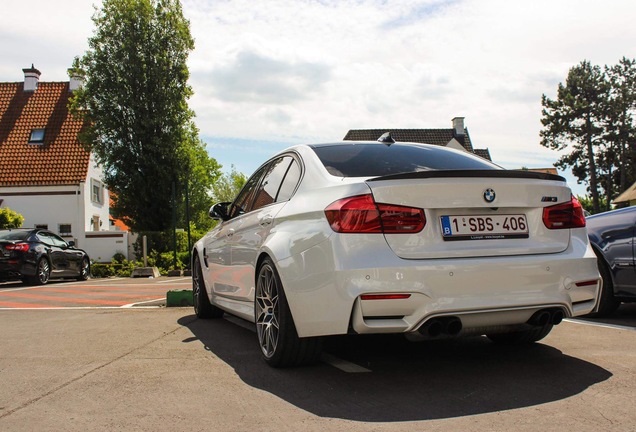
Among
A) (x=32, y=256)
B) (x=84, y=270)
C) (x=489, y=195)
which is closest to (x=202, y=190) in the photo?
(x=84, y=270)

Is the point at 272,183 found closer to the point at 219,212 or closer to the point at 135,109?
the point at 219,212

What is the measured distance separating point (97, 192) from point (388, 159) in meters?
35.8

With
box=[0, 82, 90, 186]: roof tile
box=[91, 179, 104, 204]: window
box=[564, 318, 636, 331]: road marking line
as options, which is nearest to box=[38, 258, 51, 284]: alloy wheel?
box=[564, 318, 636, 331]: road marking line

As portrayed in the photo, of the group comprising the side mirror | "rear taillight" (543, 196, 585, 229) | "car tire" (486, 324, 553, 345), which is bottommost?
"car tire" (486, 324, 553, 345)

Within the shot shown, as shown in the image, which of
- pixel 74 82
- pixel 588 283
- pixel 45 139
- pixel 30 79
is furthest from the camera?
pixel 30 79

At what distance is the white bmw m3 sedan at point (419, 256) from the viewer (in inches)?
146

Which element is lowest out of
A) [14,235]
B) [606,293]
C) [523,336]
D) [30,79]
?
[523,336]

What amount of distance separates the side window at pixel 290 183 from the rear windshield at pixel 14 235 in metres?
12.3

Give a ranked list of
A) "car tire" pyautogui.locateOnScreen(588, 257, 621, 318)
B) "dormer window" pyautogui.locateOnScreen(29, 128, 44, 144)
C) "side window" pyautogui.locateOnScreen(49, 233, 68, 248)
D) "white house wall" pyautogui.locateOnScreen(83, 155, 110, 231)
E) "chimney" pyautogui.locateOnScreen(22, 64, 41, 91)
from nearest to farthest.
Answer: "car tire" pyautogui.locateOnScreen(588, 257, 621, 318) → "side window" pyautogui.locateOnScreen(49, 233, 68, 248) → "white house wall" pyautogui.locateOnScreen(83, 155, 110, 231) → "dormer window" pyautogui.locateOnScreen(29, 128, 44, 144) → "chimney" pyautogui.locateOnScreen(22, 64, 41, 91)

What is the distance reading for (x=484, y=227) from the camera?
3971mm

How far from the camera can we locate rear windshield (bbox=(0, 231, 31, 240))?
15180mm

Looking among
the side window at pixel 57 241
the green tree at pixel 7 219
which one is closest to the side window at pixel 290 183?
the side window at pixel 57 241

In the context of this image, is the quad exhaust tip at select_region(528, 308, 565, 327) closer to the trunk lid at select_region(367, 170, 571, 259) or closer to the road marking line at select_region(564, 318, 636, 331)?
the trunk lid at select_region(367, 170, 571, 259)

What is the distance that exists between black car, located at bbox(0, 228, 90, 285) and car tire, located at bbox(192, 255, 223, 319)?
363 inches
